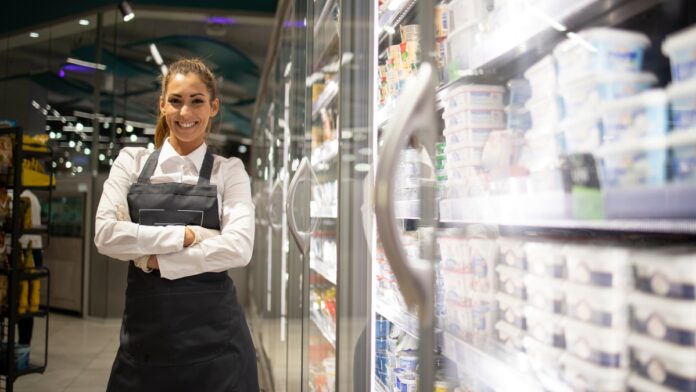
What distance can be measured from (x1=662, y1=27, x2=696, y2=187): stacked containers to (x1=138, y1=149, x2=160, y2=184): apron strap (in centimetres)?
172

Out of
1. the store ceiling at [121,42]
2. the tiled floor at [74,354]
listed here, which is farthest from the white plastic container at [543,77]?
the store ceiling at [121,42]

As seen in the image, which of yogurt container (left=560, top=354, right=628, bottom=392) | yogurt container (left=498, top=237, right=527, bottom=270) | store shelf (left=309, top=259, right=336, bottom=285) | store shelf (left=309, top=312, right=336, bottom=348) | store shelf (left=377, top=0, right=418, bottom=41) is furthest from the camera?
store shelf (left=309, top=312, right=336, bottom=348)

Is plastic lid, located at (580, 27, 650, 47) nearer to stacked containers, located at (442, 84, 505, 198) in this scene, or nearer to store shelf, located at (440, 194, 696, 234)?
store shelf, located at (440, 194, 696, 234)

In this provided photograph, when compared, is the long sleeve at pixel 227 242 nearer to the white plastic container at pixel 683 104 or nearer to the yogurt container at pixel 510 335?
the yogurt container at pixel 510 335

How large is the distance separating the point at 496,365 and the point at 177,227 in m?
1.21

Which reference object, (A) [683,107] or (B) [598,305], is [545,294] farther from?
(A) [683,107]

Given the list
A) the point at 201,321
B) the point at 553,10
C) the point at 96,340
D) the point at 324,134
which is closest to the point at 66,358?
the point at 96,340

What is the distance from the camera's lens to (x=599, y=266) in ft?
2.66

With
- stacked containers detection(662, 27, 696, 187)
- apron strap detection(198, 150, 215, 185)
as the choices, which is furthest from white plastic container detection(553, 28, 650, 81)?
apron strap detection(198, 150, 215, 185)

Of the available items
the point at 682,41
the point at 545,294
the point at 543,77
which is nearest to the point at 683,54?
the point at 682,41

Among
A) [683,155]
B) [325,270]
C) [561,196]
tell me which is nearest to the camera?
[683,155]

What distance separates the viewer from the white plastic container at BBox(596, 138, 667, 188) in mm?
675

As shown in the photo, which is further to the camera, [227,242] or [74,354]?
[74,354]

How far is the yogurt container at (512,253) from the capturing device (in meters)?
1.07
